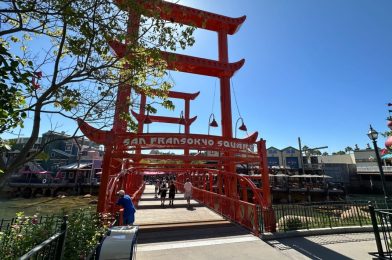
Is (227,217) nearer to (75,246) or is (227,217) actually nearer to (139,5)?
(75,246)

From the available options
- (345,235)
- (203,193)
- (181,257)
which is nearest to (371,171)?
(203,193)

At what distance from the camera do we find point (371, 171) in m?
50.8

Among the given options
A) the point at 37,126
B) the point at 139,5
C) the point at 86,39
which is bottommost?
the point at 37,126

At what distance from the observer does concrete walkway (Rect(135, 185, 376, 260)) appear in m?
6.84

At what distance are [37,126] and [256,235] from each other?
793 centimetres

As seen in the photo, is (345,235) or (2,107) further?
(345,235)

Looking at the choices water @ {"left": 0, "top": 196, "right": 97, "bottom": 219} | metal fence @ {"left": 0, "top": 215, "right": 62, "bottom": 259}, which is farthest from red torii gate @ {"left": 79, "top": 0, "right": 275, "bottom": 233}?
water @ {"left": 0, "top": 196, "right": 97, "bottom": 219}

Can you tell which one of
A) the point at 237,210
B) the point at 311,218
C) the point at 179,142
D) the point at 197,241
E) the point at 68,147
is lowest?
the point at 197,241

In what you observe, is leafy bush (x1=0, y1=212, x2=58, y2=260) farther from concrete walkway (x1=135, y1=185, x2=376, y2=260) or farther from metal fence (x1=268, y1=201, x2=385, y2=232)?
metal fence (x1=268, y1=201, x2=385, y2=232)

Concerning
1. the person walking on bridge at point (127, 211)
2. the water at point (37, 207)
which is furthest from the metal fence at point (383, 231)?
the water at point (37, 207)

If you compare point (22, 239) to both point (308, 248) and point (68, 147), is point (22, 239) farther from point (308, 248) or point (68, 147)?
point (68, 147)

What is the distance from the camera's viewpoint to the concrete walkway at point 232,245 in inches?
269

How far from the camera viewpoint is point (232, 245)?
7.80 metres

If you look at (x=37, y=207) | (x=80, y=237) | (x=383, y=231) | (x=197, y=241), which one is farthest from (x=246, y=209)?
(x=37, y=207)
